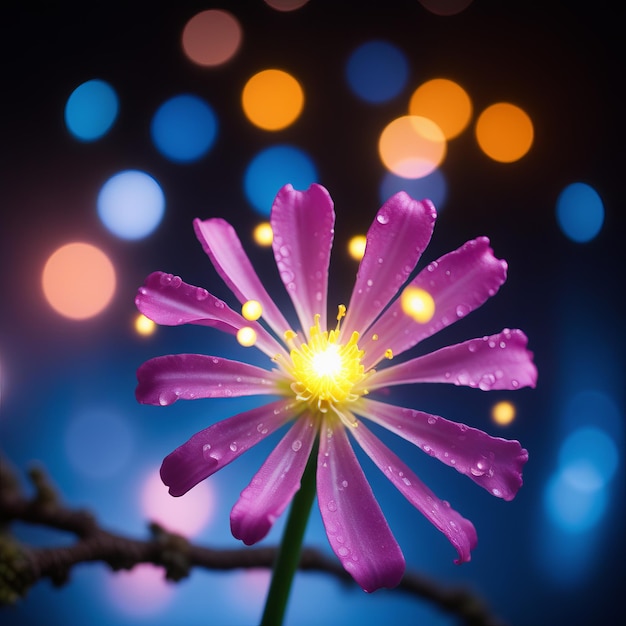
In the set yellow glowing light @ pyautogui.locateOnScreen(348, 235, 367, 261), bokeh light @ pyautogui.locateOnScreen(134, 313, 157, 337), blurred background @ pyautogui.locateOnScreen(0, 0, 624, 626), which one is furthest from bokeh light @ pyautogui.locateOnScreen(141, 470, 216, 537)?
yellow glowing light @ pyautogui.locateOnScreen(348, 235, 367, 261)

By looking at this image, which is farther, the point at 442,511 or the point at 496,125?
the point at 496,125

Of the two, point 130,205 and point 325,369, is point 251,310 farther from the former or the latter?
point 130,205

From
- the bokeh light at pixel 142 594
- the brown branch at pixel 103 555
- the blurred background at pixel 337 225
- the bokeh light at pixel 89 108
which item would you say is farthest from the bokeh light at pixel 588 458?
the bokeh light at pixel 89 108

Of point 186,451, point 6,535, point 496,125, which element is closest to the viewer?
point 186,451

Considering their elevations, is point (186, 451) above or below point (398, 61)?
below

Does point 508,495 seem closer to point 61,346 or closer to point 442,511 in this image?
point 442,511

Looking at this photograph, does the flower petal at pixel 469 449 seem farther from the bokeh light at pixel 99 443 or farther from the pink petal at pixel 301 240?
the bokeh light at pixel 99 443

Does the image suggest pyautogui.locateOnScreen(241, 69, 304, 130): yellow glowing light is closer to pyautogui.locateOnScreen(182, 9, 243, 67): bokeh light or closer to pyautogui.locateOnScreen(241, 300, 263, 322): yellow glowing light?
pyautogui.locateOnScreen(182, 9, 243, 67): bokeh light

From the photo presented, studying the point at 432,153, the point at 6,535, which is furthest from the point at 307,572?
the point at 432,153
